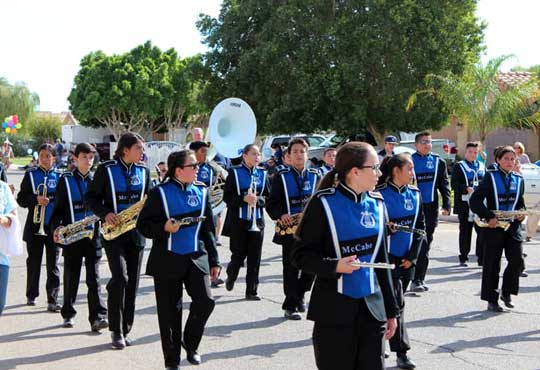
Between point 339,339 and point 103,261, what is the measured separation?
30.2 feet

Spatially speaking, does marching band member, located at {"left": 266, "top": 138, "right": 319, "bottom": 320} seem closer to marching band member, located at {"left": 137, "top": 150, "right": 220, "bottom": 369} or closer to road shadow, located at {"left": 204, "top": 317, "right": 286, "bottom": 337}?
road shadow, located at {"left": 204, "top": 317, "right": 286, "bottom": 337}

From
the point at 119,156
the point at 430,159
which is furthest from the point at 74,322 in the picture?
the point at 430,159

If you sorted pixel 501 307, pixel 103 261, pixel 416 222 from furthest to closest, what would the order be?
pixel 103 261, pixel 501 307, pixel 416 222

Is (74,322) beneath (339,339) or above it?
beneath

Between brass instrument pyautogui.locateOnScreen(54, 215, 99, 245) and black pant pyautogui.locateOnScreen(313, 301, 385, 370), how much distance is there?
4139 millimetres

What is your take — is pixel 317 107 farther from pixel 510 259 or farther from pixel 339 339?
pixel 339 339

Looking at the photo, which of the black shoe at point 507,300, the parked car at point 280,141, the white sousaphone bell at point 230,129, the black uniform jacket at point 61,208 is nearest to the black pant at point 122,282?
the black uniform jacket at point 61,208

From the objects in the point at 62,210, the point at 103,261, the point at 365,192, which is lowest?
the point at 103,261

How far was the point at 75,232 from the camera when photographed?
794 centimetres

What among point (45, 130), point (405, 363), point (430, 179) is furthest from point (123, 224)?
point (45, 130)

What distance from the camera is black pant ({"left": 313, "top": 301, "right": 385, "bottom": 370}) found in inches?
171

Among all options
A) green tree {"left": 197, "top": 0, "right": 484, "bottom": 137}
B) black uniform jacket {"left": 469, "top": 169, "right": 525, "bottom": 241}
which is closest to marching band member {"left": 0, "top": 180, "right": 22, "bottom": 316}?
black uniform jacket {"left": 469, "top": 169, "right": 525, "bottom": 241}

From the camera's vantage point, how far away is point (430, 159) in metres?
11.1

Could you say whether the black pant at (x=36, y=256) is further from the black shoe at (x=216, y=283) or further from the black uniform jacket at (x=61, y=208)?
the black shoe at (x=216, y=283)
